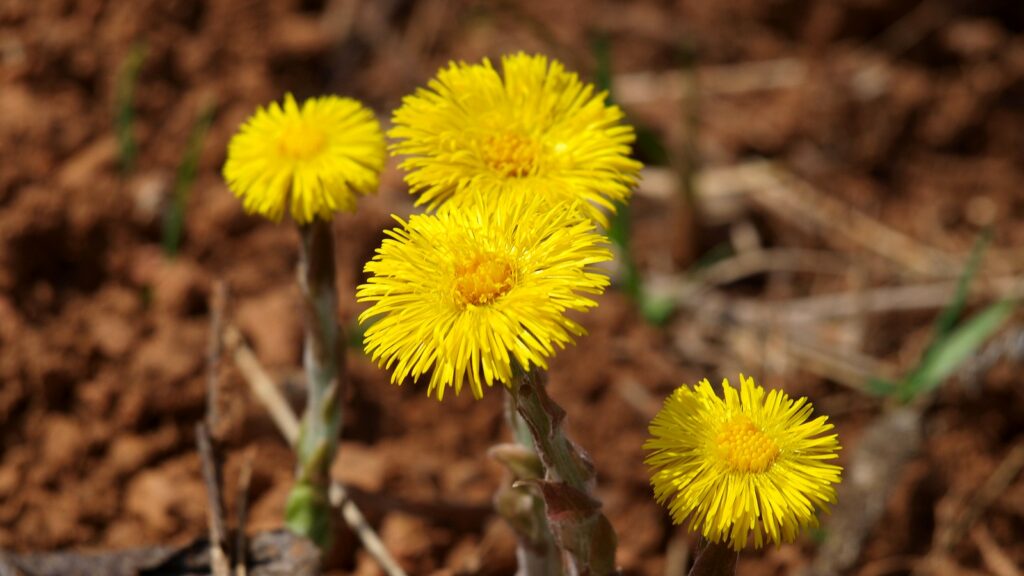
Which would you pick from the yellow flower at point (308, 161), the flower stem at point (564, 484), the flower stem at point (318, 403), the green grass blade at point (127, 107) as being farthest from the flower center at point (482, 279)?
the green grass blade at point (127, 107)

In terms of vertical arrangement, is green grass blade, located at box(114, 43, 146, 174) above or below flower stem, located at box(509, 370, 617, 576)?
above

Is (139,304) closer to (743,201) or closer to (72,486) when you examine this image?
(72,486)

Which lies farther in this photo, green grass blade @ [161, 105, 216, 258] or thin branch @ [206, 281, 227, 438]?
green grass blade @ [161, 105, 216, 258]

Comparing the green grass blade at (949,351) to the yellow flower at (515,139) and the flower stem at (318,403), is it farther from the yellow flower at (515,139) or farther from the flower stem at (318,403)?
the flower stem at (318,403)

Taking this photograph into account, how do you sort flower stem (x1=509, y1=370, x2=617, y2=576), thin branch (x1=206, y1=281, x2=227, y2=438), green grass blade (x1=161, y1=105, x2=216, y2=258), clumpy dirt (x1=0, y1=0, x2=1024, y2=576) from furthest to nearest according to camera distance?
green grass blade (x1=161, y1=105, x2=216, y2=258), clumpy dirt (x1=0, y1=0, x2=1024, y2=576), thin branch (x1=206, y1=281, x2=227, y2=438), flower stem (x1=509, y1=370, x2=617, y2=576)

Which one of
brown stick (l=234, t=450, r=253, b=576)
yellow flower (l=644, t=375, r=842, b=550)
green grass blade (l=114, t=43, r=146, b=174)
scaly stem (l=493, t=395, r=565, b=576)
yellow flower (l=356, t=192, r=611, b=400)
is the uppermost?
green grass blade (l=114, t=43, r=146, b=174)

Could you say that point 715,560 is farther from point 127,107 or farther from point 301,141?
point 127,107

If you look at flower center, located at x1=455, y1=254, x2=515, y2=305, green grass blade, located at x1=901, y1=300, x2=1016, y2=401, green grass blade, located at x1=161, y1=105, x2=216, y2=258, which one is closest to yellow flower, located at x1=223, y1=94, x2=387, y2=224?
flower center, located at x1=455, y1=254, x2=515, y2=305

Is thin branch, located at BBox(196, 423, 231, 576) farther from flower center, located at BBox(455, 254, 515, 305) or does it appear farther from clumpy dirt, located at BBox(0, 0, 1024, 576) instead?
flower center, located at BBox(455, 254, 515, 305)
